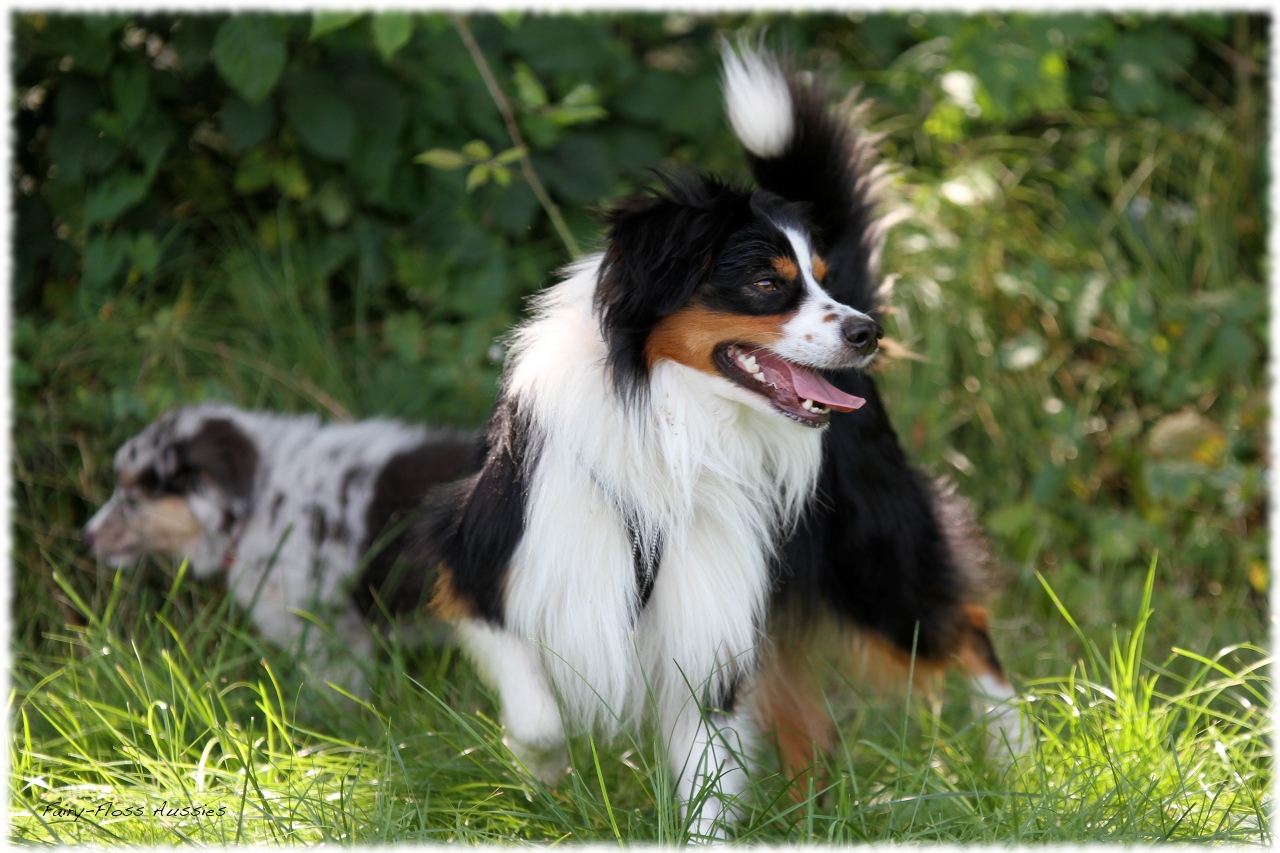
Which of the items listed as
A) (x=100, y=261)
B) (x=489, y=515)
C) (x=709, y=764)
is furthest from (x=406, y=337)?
(x=709, y=764)

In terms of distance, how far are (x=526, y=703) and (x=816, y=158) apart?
1.50m

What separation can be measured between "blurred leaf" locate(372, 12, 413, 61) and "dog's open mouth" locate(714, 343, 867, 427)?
57.3 inches

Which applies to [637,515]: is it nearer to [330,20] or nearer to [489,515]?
[489,515]

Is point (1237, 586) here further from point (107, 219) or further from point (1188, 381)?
point (107, 219)

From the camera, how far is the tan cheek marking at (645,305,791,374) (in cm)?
246

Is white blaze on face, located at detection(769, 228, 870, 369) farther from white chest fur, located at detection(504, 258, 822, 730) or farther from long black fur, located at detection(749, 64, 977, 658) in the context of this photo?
long black fur, located at detection(749, 64, 977, 658)

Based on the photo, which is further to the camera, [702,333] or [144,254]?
[144,254]

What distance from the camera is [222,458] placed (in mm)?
3643

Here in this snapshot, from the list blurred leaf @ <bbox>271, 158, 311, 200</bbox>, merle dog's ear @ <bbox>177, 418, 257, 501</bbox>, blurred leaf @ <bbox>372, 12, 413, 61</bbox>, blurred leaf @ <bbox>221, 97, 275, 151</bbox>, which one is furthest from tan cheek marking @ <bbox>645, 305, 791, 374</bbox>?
blurred leaf @ <bbox>271, 158, 311, 200</bbox>

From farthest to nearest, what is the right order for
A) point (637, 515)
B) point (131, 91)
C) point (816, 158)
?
point (131, 91) → point (816, 158) → point (637, 515)

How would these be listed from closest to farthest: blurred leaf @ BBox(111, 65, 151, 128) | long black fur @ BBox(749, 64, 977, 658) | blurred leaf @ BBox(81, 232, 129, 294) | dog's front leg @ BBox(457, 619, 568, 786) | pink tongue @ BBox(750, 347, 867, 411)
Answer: pink tongue @ BBox(750, 347, 867, 411) < dog's front leg @ BBox(457, 619, 568, 786) < long black fur @ BBox(749, 64, 977, 658) < blurred leaf @ BBox(111, 65, 151, 128) < blurred leaf @ BBox(81, 232, 129, 294)

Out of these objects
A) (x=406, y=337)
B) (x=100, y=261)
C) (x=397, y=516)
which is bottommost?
(x=397, y=516)

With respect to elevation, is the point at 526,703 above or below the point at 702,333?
below

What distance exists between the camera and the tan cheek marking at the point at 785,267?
2.49 meters
